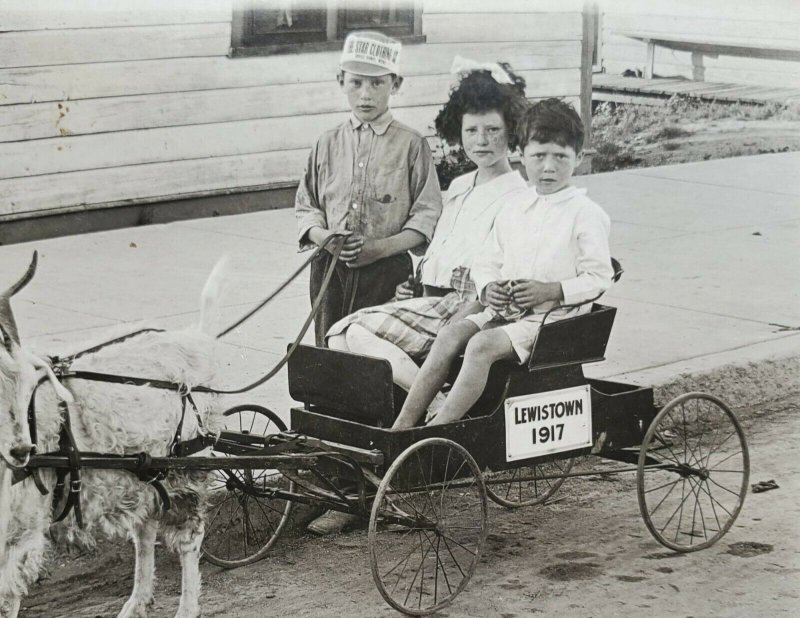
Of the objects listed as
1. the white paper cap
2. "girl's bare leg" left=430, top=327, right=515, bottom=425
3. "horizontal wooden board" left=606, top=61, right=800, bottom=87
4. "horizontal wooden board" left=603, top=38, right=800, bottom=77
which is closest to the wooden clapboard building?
"horizontal wooden board" left=603, top=38, right=800, bottom=77

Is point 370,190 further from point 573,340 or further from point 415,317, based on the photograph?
point 573,340

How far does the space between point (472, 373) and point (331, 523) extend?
3.96 ft

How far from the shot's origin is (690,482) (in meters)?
5.46

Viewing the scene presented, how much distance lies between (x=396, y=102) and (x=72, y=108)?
323 cm

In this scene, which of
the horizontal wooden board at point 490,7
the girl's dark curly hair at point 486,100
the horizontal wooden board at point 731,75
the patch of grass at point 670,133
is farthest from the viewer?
the patch of grass at point 670,133

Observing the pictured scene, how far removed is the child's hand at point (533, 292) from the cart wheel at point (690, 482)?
66 centimetres

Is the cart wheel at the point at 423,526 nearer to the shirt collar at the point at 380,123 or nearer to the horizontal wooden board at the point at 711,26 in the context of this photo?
the shirt collar at the point at 380,123

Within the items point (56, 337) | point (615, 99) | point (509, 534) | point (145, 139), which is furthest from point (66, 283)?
point (615, 99)

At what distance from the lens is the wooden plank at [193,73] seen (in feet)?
31.9

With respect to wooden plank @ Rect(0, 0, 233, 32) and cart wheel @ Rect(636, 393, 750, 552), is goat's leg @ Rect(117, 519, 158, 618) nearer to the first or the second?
cart wheel @ Rect(636, 393, 750, 552)

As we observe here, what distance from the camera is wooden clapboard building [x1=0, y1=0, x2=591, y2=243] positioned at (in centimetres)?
973

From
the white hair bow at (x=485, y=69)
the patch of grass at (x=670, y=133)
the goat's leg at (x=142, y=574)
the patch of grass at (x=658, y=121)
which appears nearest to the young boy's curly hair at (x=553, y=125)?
the white hair bow at (x=485, y=69)

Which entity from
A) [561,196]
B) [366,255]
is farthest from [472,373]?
[366,255]

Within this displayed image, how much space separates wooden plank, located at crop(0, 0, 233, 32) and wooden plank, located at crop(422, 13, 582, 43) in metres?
2.27
